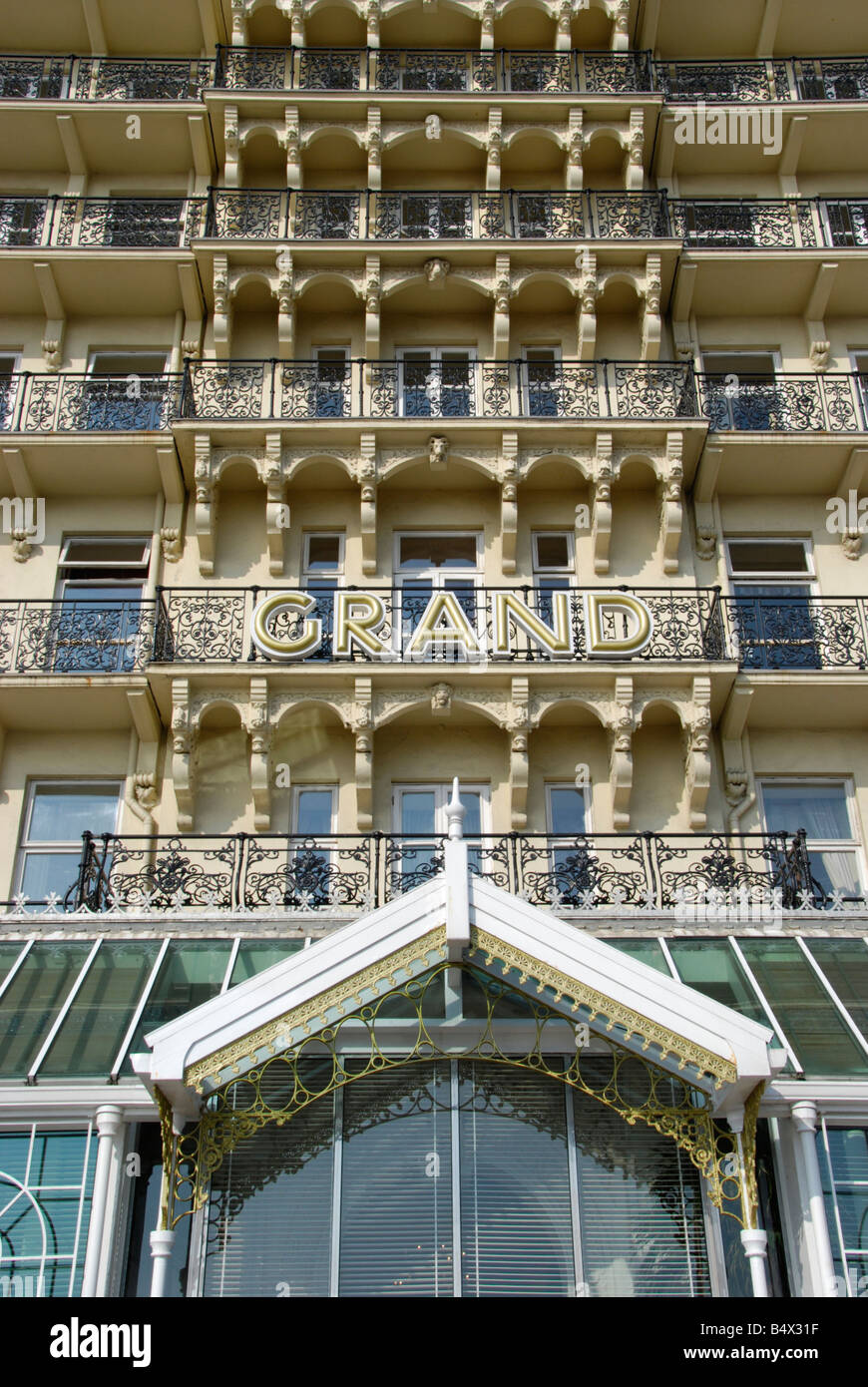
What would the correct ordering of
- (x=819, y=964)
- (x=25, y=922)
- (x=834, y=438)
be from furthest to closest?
(x=834, y=438) → (x=25, y=922) → (x=819, y=964)

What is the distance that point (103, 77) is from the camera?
2327cm

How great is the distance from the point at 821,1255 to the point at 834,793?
Answer: 318 inches

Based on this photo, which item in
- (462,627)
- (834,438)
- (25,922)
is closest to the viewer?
(25,922)

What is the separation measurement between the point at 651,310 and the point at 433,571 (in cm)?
497

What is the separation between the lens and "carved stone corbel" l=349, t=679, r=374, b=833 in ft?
58.2

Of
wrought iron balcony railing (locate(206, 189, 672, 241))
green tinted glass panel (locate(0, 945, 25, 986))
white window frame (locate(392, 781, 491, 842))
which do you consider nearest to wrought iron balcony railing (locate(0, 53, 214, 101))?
wrought iron balcony railing (locate(206, 189, 672, 241))

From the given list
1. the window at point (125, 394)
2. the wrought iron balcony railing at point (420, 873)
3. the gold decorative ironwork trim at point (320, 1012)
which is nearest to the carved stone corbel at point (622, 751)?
the wrought iron balcony railing at point (420, 873)

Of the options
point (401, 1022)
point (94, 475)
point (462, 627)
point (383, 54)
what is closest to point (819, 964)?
point (401, 1022)

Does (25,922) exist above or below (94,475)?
below

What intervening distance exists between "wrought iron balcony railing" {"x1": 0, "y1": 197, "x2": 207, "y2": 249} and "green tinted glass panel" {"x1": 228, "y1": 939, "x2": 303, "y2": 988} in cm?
1175

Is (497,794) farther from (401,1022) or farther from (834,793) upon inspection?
(401,1022)

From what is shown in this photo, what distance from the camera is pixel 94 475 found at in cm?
2030

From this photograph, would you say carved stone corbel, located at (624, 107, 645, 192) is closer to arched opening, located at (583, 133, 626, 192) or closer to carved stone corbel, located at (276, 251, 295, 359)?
arched opening, located at (583, 133, 626, 192)

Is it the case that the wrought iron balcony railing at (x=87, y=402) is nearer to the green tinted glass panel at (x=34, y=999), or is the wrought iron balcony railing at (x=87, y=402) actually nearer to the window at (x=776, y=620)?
the window at (x=776, y=620)
